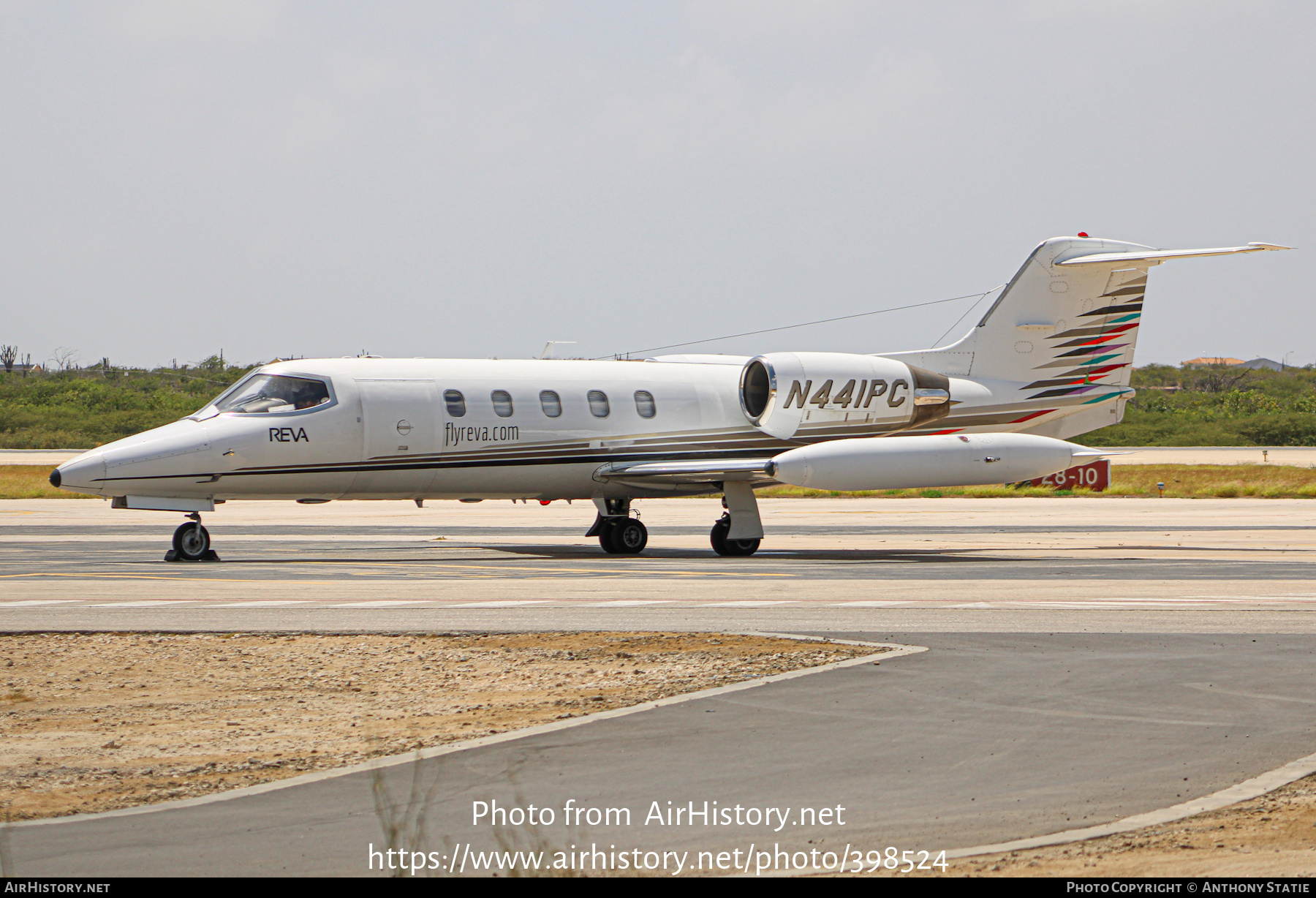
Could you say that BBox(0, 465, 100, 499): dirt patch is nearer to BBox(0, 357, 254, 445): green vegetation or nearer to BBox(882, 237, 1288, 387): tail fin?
BBox(0, 357, 254, 445): green vegetation

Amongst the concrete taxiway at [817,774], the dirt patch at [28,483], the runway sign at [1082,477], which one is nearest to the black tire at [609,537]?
the runway sign at [1082,477]

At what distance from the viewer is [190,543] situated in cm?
2147

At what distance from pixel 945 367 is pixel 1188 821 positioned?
68.8 ft

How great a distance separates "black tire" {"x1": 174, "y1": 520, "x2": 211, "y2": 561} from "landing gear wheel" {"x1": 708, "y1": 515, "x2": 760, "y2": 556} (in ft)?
29.9

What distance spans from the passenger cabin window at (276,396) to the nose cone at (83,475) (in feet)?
7.34

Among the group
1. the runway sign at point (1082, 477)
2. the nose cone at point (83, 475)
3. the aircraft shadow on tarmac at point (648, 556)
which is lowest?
the aircraft shadow on tarmac at point (648, 556)

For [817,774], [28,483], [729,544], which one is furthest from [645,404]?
[28,483]

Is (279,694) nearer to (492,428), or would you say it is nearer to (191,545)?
(191,545)

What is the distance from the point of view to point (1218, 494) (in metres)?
46.4

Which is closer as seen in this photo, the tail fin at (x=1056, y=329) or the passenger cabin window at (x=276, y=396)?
the passenger cabin window at (x=276, y=396)

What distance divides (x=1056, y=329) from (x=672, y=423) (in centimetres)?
857

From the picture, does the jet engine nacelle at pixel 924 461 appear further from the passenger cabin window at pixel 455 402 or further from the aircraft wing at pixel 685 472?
the passenger cabin window at pixel 455 402

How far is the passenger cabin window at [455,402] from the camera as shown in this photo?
2269cm
